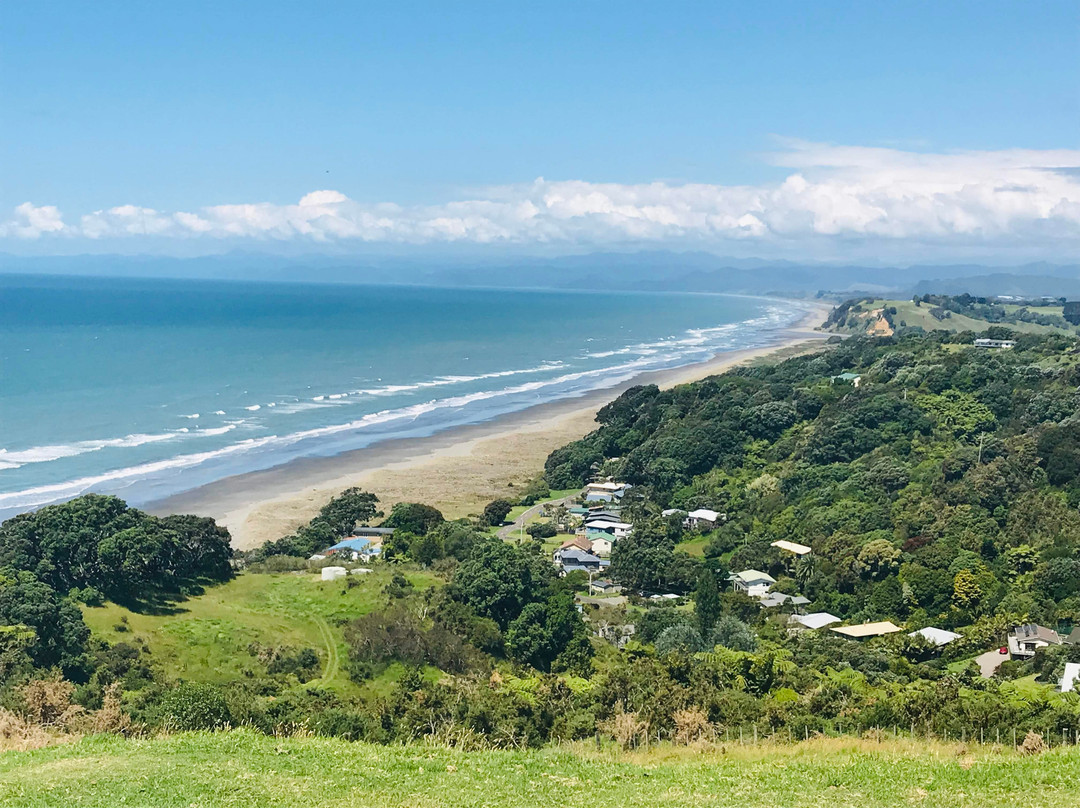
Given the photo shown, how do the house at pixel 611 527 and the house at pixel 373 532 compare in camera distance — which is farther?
the house at pixel 611 527

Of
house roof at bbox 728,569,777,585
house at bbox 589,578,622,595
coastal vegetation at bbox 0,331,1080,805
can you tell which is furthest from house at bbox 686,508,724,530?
house at bbox 589,578,622,595

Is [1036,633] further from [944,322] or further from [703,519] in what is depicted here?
[944,322]

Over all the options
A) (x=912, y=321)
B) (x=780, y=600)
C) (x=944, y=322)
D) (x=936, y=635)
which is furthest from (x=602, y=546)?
(x=912, y=321)

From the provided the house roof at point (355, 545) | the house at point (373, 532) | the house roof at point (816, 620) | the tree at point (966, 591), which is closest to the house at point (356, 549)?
the house roof at point (355, 545)

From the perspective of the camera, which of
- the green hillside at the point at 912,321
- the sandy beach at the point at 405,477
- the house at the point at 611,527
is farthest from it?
the green hillside at the point at 912,321

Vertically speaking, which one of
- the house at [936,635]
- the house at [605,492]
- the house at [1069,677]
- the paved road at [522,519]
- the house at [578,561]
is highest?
the house at [1069,677]

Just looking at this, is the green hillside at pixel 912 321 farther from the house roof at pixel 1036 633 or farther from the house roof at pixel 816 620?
the house roof at pixel 1036 633
